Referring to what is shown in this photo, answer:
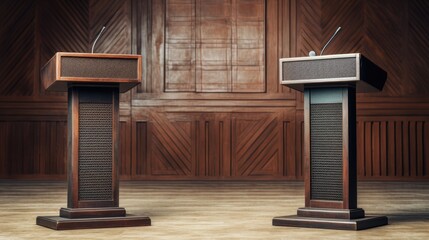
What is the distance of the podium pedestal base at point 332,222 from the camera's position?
4281mm

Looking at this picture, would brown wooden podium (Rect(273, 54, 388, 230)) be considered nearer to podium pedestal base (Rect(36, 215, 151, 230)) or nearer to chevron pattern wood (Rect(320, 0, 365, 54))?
podium pedestal base (Rect(36, 215, 151, 230))

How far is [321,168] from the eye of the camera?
4562mm

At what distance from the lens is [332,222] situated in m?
4.32

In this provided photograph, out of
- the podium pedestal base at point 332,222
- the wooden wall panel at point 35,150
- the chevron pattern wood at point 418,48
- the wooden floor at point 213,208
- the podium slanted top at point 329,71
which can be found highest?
the chevron pattern wood at point 418,48

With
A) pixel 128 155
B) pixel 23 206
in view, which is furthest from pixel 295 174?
pixel 23 206

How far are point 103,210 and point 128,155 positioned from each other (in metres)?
4.93

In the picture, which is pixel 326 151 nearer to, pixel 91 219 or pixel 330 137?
pixel 330 137

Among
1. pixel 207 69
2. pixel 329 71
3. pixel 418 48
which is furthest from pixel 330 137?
pixel 418 48

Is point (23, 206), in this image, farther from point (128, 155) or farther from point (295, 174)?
point (295, 174)

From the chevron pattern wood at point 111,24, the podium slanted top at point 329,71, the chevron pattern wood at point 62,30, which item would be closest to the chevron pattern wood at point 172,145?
the chevron pattern wood at point 111,24

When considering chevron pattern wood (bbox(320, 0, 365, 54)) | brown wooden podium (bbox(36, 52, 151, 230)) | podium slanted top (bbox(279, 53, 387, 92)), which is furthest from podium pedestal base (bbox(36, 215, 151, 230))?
chevron pattern wood (bbox(320, 0, 365, 54))

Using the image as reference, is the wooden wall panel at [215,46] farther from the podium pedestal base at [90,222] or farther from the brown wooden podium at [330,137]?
the podium pedestal base at [90,222]

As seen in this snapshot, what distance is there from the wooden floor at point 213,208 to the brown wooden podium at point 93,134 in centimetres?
20

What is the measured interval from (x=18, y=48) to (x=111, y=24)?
135 cm
